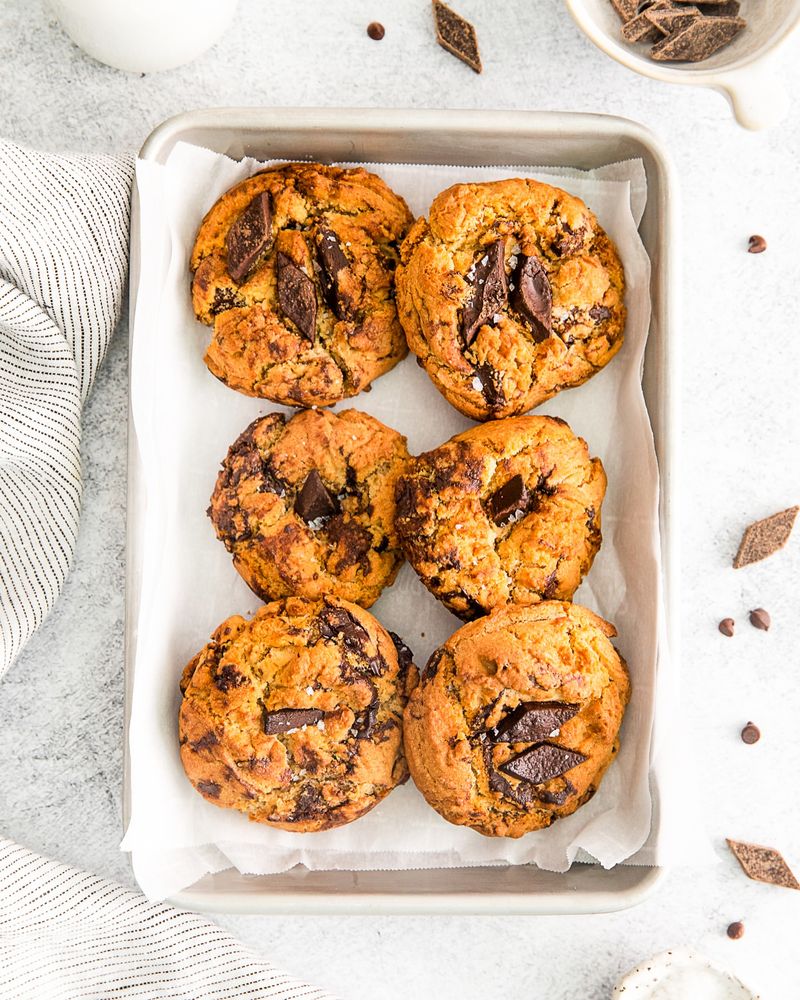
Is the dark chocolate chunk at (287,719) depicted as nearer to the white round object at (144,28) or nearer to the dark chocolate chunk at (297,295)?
the dark chocolate chunk at (297,295)

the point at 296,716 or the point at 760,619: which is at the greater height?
the point at 760,619

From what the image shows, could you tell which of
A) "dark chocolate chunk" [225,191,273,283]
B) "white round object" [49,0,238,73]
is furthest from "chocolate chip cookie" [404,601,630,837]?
"white round object" [49,0,238,73]

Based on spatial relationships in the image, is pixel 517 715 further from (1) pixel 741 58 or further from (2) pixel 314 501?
(1) pixel 741 58

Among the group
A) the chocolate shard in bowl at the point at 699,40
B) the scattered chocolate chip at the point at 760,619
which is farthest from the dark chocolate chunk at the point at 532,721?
the chocolate shard in bowl at the point at 699,40

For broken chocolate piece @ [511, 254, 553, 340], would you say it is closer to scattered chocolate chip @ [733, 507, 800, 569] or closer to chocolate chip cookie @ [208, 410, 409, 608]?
chocolate chip cookie @ [208, 410, 409, 608]

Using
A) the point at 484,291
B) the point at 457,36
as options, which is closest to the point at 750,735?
the point at 484,291

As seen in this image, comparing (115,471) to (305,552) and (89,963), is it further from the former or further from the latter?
(89,963)
